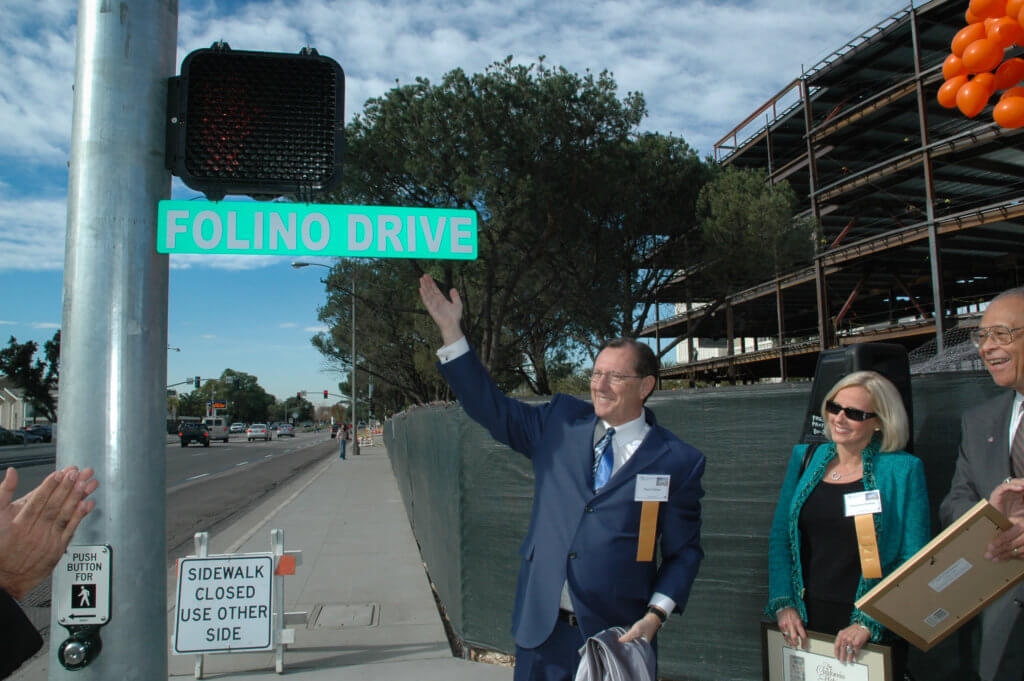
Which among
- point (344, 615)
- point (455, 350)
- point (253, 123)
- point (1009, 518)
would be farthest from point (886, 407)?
point (344, 615)

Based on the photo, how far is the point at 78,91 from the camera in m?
2.55

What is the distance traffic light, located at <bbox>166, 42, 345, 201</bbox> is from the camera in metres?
2.61

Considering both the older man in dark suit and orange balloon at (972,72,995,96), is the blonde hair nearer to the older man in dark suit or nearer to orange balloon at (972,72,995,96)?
the older man in dark suit

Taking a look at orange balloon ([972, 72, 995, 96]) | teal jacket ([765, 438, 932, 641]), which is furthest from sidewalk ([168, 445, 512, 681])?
orange balloon ([972, 72, 995, 96])

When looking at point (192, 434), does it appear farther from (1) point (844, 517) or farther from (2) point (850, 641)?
(2) point (850, 641)

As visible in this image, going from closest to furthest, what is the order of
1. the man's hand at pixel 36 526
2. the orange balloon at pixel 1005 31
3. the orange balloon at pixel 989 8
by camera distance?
the man's hand at pixel 36 526 → the orange balloon at pixel 1005 31 → the orange balloon at pixel 989 8

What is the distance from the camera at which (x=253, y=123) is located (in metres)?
2.63

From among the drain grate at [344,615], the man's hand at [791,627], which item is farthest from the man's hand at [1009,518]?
the drain grate at [344,615]

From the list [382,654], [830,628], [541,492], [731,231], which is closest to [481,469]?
[382,654]

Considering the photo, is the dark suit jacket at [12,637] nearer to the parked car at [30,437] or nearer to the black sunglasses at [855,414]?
the black sunglasses at [855,414]

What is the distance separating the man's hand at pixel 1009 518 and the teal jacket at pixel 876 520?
11.7 inches

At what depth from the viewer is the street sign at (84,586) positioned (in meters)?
2.38

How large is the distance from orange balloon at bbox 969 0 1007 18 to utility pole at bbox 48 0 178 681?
13.6 feet

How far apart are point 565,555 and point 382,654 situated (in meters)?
3.33
